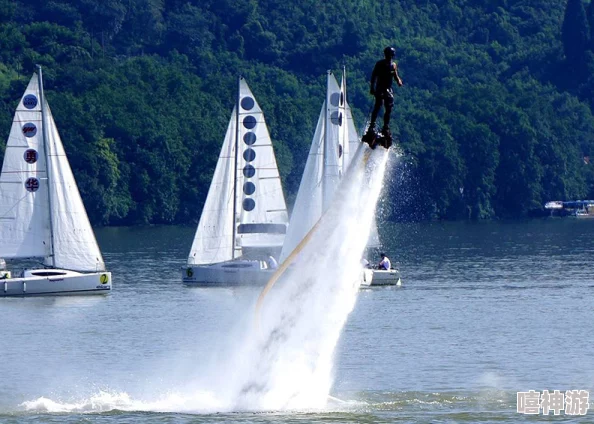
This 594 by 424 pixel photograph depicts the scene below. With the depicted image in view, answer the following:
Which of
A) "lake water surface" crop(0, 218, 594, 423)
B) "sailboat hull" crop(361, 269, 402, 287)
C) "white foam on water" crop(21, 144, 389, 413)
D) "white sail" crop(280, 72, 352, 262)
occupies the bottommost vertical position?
"lake water surface" crop(0, 218, 594, 423)

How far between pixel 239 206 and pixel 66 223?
1214 cm

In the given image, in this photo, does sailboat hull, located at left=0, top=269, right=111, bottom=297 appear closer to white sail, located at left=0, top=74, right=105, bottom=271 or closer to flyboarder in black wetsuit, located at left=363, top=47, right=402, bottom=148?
white sail, located at left=0, top=74, right=105, bottom=271

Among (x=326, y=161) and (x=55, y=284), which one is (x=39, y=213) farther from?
(x=326, y=161)

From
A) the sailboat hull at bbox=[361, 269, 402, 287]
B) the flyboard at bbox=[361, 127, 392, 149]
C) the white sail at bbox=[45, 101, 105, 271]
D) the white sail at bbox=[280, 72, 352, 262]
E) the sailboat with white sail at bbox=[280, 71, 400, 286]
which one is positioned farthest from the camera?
the sailboat hull at bbox=[361, 269, 402, 287]

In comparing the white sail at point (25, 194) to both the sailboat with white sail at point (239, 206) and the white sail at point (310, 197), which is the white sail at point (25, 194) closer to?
the sailboat with white sail at point (239, 206)

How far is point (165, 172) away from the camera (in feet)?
648

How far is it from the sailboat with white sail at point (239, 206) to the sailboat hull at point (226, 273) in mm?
59

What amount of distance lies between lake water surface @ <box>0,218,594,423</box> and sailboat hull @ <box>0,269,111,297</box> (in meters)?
1.33

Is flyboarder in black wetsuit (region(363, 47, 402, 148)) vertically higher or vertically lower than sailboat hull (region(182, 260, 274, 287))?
higher

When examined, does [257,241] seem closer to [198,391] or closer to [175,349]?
[175,349]

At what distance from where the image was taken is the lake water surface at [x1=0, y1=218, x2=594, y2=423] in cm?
5709

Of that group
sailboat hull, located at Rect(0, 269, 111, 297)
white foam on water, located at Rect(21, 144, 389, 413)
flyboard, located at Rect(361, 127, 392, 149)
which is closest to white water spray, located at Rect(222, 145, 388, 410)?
white foam on water, located at Rect(21, 144, 389, 413)

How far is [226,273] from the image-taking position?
4060 inches

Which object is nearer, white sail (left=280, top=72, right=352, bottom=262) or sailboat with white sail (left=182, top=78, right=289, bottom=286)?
white sail (left=280, top=72, right=352, bottom=262)
